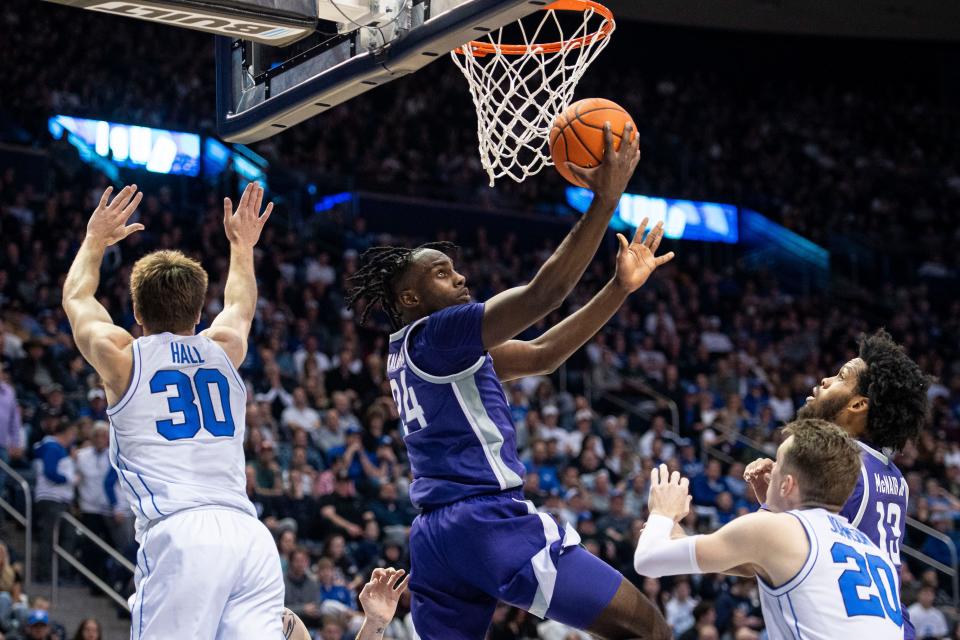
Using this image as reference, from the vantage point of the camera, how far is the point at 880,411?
14.4 feet

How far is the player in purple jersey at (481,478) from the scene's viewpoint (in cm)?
397

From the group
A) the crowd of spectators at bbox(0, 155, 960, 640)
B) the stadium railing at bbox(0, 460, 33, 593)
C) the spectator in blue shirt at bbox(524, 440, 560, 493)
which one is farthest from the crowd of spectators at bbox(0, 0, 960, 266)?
the stadium railing at bbox(0, 460, 33, 593)

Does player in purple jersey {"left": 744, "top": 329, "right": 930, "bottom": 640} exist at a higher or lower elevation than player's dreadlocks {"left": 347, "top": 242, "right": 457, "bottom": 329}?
lower

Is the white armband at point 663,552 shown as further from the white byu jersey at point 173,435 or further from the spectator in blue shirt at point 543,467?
the spectator in blue shirt at point 543,467

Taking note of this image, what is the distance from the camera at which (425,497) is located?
4168mm

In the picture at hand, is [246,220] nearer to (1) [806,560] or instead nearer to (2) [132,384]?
(2) [132,384]

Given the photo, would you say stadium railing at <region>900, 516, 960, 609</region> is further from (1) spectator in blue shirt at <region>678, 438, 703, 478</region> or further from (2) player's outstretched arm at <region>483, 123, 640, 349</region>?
(2) player's outstretched arm at <region>483, 123, 640, 349</region>

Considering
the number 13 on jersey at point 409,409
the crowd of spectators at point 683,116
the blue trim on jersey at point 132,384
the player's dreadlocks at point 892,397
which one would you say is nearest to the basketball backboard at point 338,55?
the number 13 on jersey at point 409,409

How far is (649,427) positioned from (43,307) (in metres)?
6.31

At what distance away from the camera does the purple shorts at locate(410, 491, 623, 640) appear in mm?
3990

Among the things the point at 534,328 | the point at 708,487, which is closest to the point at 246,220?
the point at 708,487

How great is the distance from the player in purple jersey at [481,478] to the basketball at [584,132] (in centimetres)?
22

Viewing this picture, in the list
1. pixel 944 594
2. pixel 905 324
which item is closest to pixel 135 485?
pixel 944 594

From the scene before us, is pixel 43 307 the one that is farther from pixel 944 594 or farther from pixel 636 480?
pixel 944 594
